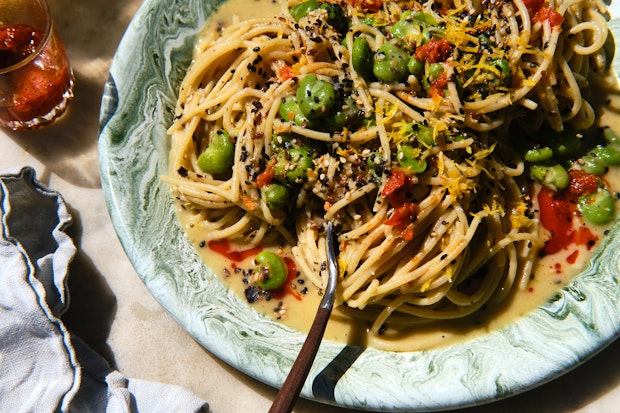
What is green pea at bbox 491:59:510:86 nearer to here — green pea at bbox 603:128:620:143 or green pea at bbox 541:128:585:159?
green pea at bbox 541:128:585:159

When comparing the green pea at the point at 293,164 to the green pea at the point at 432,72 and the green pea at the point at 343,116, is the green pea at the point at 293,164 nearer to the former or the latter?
the green pea at the point at 343,116

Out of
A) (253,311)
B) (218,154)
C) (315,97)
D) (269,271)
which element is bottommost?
(253,311)

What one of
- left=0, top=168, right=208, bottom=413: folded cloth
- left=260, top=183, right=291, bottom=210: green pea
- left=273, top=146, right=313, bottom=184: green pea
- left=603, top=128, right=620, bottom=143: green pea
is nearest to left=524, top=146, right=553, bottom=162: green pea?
left=603, top=128, right=620, bottom=143: green pea

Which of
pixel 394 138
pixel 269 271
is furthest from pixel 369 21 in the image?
pixel 269 271

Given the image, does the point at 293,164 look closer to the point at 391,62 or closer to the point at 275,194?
the point at 275,194

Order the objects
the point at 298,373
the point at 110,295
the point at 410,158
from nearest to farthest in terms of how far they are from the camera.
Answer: the point at 298,373
the point at 410,158
the point at 110,295

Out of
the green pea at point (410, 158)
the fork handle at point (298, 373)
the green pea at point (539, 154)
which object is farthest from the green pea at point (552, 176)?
the fork handle at point (298, 373)

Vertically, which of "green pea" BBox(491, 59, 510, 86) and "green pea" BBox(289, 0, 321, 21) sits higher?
"green pea" BBox(491, 59, 510, 86)

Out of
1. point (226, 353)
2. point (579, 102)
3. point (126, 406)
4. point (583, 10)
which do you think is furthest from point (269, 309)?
point (583, 10)
